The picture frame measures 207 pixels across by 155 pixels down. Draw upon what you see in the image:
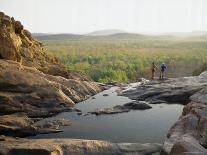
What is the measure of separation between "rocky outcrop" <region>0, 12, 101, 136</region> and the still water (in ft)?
5.86

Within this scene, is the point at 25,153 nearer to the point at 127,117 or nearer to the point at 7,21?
the point at 127,117

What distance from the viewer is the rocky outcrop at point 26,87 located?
35.6 meters

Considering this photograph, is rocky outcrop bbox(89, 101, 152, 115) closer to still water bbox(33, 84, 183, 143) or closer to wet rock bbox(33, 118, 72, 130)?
still water bbox(33, 84, 183, 143)

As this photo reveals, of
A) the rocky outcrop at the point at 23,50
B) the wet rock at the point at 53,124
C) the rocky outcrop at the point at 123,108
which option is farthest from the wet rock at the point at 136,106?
the rocky outcrop at the point at 23,50

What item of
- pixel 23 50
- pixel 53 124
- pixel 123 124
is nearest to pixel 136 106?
pixel 123 124

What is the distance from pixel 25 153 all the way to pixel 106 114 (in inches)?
604

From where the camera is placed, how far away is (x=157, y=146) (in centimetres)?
2611

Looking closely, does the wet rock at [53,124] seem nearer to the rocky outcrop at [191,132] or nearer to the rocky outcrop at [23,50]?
the rocky outcrop at [191,132]

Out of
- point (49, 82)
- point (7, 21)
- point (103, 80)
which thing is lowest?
point (103, 80)

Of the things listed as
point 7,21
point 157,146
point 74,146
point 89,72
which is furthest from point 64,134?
point 89,72

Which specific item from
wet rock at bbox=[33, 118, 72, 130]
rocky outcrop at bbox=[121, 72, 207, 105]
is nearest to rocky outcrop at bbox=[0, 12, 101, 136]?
wet rock at bbox=[33, 118, 72, 130]

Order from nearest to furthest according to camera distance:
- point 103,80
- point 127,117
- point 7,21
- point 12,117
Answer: point 12,117, point 127,117, point 7,21, point 103,80

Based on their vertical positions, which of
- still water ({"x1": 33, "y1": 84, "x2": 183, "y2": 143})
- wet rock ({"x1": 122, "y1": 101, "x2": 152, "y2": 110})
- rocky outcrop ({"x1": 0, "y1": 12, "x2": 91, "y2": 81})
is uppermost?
rocky outcrop ({"x1": 0, "y1": 12, "x2": 91, "y2": 81})

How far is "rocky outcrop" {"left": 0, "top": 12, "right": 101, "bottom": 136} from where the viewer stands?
117 feet
